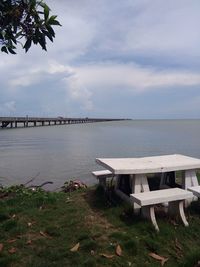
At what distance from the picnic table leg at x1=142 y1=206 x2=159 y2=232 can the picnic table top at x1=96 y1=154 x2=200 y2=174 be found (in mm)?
633

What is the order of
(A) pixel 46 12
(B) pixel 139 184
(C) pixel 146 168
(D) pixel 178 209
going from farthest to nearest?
(B) pixel 139 184 < (C) pixel 146 168 < (D) pixel 178 209 < (A) pixel 46 12

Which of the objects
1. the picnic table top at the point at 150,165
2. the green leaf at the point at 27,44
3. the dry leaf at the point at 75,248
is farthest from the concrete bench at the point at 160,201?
the green leaf at the point at 27,44

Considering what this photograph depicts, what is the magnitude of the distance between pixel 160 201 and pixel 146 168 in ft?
2.40

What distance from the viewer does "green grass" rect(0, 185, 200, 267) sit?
14.3ft

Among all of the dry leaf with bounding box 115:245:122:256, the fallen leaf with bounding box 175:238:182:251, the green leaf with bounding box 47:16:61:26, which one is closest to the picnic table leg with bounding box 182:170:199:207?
the fallen leaf with bounding box 175:238:182:251

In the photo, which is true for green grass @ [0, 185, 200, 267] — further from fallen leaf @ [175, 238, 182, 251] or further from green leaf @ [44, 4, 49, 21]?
green leaf @ [44, 4, 49, 21]

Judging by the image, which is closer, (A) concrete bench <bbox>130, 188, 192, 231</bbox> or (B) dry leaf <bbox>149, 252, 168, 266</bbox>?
(B) dry leaf <bbox>149, 252, 168, 266</bbox>

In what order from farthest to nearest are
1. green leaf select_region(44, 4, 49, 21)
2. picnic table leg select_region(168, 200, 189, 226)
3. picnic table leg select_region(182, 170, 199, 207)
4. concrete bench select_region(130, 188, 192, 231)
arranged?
picnic table leg select_region(182, 170, 199, 207) < picnic table leg select_region(168, 200, 189, 226) < concrete bench select_region(130, 188, 192, 231) < green leaf select_region(44, 4, 49, 21)

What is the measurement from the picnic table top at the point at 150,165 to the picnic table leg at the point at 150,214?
633mm

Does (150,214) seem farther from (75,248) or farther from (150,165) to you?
(75,248)

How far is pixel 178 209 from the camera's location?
5461 mm

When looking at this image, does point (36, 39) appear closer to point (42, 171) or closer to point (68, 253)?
point (68, 253)

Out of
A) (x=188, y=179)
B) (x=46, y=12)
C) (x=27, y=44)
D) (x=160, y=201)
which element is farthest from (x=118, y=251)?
(x=46, y=12)

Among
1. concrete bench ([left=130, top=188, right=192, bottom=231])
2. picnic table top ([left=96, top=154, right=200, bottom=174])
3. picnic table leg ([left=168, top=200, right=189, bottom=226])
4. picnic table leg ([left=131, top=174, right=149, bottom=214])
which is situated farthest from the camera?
picnic table leg ([left=131, top=174, right=149, bottom=214])
